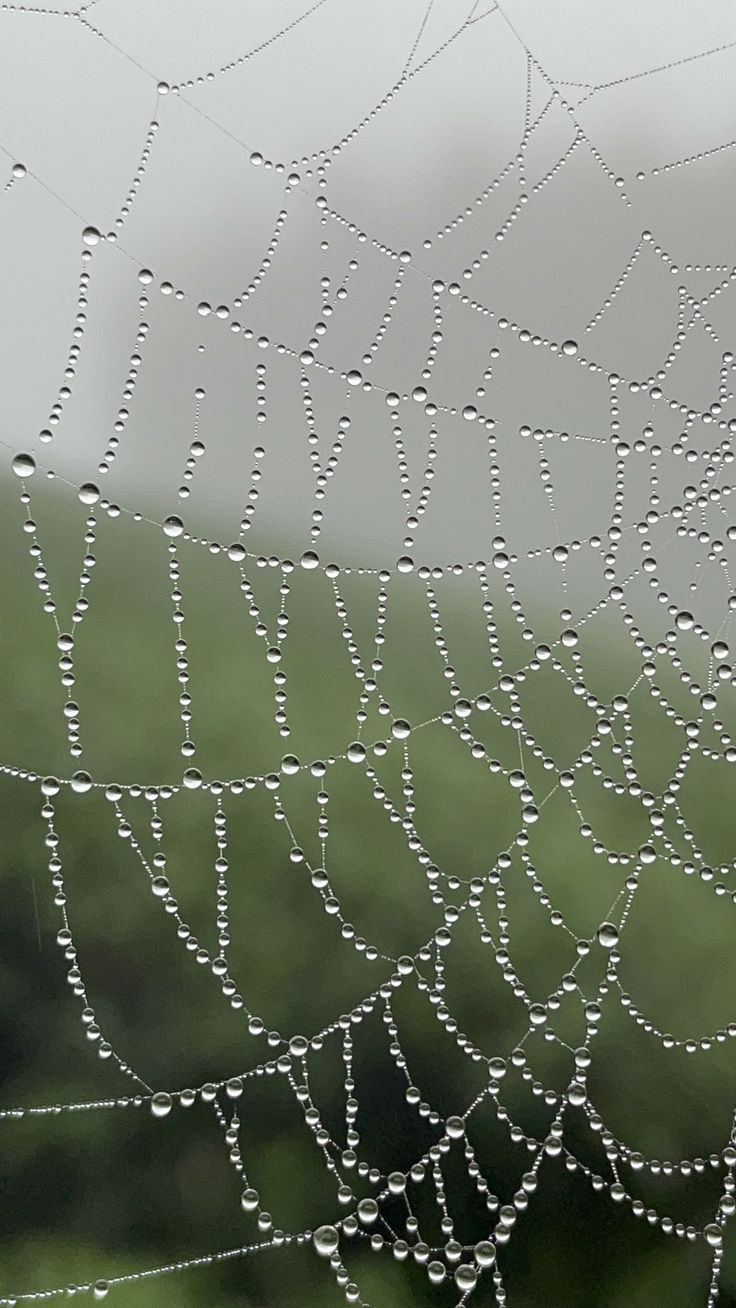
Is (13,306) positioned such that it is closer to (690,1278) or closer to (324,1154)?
(324,1154)

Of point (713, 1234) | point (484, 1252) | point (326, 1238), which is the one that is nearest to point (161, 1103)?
point (326, 1238)

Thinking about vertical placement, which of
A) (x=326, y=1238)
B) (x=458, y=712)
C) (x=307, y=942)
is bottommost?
(x=326, y=1238)

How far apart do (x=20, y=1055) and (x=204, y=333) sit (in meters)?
0.55

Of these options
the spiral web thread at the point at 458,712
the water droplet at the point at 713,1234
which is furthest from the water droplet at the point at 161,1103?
the water droplet at the point at 713,1234

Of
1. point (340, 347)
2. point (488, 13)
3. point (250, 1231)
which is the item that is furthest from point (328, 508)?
point (250, 1231)

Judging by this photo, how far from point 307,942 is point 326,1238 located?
212 mm

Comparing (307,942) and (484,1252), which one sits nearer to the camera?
(484,1252)

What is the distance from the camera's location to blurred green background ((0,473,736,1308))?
83cm

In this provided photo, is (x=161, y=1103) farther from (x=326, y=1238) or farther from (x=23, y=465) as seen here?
(x=23, y=465)

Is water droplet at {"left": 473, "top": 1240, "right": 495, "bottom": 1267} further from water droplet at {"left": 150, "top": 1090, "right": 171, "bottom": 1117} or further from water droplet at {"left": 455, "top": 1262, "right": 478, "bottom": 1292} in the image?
water droplet at {"left": 150, "top": 1090, "right": 171, "bottom": 1117}

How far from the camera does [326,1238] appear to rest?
2.63 ft

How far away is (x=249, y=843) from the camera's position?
0.94 m

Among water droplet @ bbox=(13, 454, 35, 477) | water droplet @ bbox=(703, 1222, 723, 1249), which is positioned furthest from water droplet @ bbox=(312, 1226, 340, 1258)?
water droplet @ bbox=(13, 454, 35, 477)

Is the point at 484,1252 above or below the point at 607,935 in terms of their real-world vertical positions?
below
